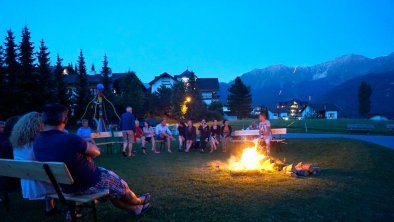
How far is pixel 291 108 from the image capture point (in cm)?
11250

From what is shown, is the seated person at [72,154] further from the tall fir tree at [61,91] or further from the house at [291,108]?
the house at [291,108]

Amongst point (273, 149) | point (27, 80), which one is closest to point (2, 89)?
point (27, 80)

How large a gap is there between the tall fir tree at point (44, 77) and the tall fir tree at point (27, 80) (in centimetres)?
42

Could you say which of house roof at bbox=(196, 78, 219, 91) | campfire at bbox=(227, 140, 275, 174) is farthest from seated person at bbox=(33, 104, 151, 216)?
house roof at bbox=(196, 78, 219, 91)

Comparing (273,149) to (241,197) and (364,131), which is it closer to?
(241,197)

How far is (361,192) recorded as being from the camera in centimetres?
684

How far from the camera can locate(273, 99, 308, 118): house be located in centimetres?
10903

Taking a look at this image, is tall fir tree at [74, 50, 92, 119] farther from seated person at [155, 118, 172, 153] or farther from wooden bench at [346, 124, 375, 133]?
wooden bench at [346, 124, 375, 133]

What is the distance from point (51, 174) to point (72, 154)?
0.33 metres

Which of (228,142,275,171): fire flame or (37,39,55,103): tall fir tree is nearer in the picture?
(228,142,275,171): fire flame

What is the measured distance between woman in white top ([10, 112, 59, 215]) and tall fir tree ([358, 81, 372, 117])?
343 ft

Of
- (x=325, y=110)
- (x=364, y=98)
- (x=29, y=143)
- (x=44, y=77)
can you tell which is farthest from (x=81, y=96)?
(x=364, y=98)

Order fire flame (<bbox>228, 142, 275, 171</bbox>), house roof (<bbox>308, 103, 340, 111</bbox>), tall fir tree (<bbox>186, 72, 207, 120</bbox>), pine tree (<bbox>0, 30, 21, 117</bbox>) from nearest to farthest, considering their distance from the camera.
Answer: fire flame (<bbox>228, 142, 275, 171</bbox>)
pine tree (<bbox>0, 30, 21, 117</bbox>)
tall fir tree (<bbox>186, 72, 207, 120</bbox>)
house roof (<bbox>308, 103, 340, 111</bbox>)

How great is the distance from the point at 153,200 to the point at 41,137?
266cm
